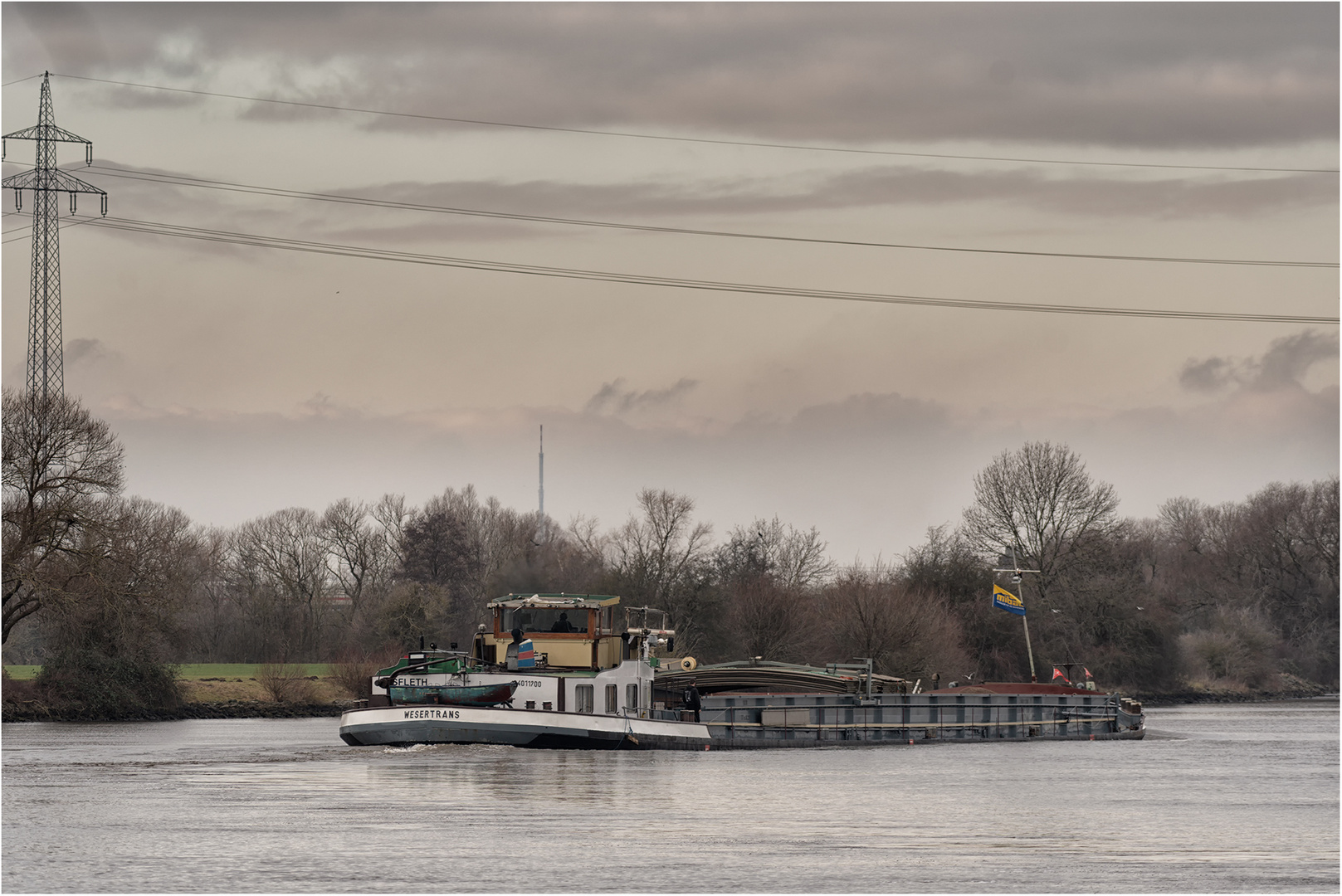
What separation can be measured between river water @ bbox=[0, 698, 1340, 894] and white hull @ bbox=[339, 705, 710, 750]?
521 mm

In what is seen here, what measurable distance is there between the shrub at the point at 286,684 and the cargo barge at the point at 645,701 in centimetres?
2758

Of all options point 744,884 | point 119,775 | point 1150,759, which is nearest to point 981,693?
point 1150,759

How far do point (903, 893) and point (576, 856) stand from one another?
263 inches

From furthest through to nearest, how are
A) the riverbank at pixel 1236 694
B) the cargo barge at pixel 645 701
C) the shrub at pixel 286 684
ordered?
1. the riverbank at pixel 1236 694
2. the shrub at pixel 286 684
3. the cargo barge at pixel 645 701

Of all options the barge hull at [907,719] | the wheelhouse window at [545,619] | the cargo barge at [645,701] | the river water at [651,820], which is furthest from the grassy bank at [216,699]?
the barge hull at [907,719]

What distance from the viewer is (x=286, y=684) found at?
8644 centimetres

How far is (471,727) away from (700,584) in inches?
1859

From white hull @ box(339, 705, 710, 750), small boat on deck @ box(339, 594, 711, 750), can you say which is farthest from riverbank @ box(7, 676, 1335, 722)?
white hull @ box(339, 705, 710, 750)

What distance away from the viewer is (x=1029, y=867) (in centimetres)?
2852

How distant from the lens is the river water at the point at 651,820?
1065 inches

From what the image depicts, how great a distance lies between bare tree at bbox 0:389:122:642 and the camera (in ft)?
224

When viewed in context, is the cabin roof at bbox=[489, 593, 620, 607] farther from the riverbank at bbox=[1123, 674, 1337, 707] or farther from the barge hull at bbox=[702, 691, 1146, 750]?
the riverbank at bbox=[1123, 674, 1337, 707]

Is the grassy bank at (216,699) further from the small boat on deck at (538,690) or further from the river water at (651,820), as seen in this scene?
the small boat on deck at (538,690)

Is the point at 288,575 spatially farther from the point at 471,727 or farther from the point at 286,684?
the point at 471,727
